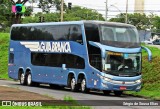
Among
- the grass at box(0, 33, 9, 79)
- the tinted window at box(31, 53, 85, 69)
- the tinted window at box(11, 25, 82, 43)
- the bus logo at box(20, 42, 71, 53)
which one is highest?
the tinted window at box(11, 25, 82, 43)

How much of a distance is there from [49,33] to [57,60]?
192 centimetres

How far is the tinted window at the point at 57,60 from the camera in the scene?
27898 millimetres

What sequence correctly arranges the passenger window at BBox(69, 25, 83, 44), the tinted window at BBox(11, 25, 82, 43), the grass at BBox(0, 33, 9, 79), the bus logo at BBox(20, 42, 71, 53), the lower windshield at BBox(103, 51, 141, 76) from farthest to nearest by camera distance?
the grass at BBox(0, 33, 9, 79)
the bus logo at BBox(20, 42, 71, 53)
the tinted window at BBox(11, 25, 82, 43)
the passenger window at BBox(69, 25, 83, 44)
the lower windshield at BBox(103, 51, 141, 76)

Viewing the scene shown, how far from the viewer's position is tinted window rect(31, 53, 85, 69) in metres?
27.9

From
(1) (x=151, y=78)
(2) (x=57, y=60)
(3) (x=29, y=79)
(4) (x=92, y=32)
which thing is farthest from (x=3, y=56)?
(4) (x=92, y=32)

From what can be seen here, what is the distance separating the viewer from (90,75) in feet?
88.3

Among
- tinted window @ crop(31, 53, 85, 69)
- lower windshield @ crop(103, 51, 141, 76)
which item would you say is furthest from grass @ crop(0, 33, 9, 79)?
lower windshield @ crop(103, 51, 141, 76)

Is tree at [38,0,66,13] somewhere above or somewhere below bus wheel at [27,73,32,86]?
above

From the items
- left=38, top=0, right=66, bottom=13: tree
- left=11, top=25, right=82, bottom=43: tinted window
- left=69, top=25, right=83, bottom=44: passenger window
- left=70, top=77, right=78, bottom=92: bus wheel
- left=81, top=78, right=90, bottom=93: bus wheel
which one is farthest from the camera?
left=38, top=0, right=66, bottom=13: tree

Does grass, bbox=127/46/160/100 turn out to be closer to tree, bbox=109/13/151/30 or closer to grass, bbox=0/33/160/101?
grass, bbox=0/33/160/101

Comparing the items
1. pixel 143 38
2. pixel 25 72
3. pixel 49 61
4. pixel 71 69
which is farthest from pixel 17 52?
pixel 143 38

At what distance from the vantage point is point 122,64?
86.0 ft

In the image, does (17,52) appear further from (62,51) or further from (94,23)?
(94,23)

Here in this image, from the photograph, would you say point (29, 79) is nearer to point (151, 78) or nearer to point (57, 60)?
point (57, 60)
